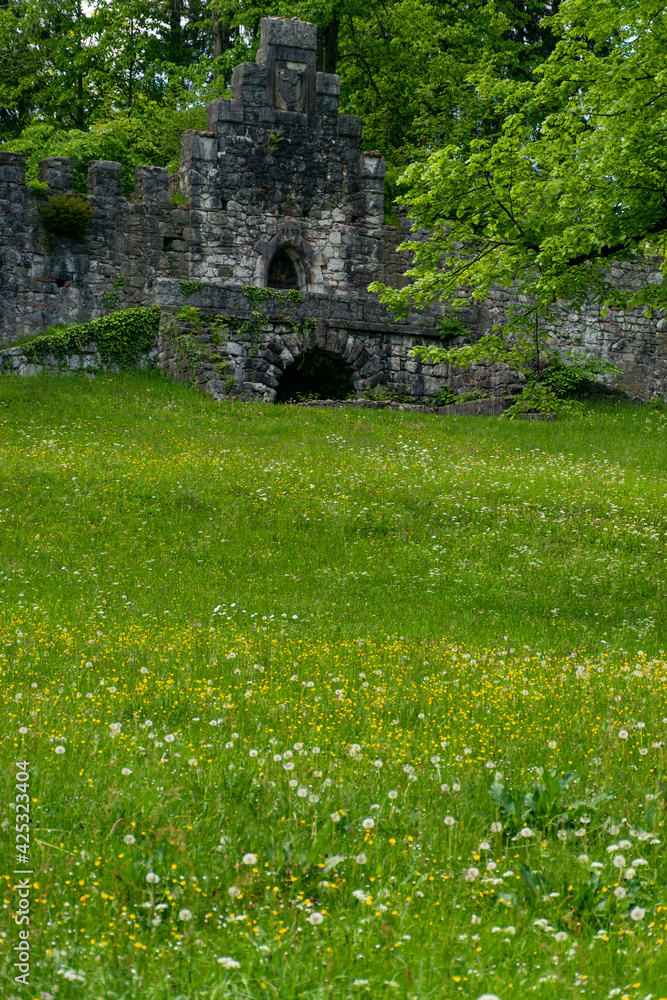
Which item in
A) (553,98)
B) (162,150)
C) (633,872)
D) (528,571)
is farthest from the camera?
(162,150)

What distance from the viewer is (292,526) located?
14102 millimetres

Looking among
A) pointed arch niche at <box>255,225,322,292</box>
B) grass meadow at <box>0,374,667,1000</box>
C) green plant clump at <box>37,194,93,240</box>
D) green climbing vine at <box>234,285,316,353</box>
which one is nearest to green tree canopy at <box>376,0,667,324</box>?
grass meadow at <box>0,374,667,1000</box>

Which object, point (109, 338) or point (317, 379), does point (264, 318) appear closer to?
point (317, 379)

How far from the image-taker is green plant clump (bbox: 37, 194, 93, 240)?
2562 centimetres

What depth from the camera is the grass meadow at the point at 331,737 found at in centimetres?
384

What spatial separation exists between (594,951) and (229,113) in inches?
1017

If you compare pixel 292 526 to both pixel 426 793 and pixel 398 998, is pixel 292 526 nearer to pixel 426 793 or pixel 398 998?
pixel 426 793

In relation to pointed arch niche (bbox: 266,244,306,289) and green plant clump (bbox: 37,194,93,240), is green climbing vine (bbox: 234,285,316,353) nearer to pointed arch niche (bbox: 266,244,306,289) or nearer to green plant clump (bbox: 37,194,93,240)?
pointed arch niche (bbox: 266,244,306,289)

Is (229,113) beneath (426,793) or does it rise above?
above

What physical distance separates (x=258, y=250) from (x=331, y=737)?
74.0 ft

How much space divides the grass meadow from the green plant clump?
11.7m

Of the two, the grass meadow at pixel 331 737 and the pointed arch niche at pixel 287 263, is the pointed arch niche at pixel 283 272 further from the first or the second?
the grass meadow at pixel 331 737

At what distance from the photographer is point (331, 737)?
20.2 ft

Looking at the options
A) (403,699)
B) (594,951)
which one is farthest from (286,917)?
(403,699)
